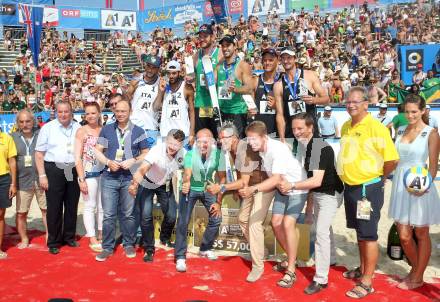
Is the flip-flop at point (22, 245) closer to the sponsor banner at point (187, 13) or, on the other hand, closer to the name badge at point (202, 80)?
the name badge at point (202, 80)

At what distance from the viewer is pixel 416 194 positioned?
4.44m

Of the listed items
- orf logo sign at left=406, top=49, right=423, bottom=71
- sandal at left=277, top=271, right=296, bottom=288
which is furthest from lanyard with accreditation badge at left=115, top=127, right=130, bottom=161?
orf logo sign at left=406, top=49, right=423, bottom=71

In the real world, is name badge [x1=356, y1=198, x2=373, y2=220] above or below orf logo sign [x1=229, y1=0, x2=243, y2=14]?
below

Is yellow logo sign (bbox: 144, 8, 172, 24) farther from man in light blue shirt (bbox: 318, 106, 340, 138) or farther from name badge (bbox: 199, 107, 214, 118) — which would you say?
name badge (bbox: 199, 107, 214, 118)

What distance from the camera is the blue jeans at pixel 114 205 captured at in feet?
18.2

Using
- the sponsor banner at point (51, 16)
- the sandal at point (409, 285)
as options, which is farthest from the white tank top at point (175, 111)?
the sponsor banner at point (51, 16)

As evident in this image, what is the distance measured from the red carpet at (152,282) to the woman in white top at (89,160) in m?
0.65

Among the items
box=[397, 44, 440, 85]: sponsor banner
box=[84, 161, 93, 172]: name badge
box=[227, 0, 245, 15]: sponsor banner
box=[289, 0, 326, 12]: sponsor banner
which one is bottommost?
box=[84, 161, 93, 172]: name badge

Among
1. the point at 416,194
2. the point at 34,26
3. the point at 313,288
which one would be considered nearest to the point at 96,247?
the point at 313,288

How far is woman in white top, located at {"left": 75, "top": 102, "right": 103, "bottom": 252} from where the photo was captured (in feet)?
18.8

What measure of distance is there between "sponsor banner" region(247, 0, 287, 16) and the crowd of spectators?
0.48 meters

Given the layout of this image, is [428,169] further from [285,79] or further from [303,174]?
[285,79]

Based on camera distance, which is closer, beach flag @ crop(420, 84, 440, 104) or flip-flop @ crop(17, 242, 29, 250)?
flip-flop @ crop(17, 242, 29, 250)

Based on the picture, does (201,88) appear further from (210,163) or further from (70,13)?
(70,13)
